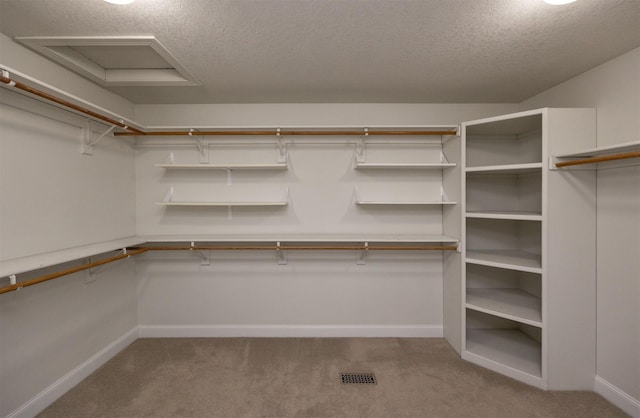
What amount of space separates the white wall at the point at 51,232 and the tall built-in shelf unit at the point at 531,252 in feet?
10.7

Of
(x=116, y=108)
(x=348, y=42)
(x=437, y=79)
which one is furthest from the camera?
(x=116, y=108)

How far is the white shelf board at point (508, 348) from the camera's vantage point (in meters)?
2.28

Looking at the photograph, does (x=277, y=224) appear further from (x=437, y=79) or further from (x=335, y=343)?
(x=437, y=79)

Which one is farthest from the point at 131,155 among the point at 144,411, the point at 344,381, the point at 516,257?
the point at 516,257

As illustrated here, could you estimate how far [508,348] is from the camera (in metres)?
2.53

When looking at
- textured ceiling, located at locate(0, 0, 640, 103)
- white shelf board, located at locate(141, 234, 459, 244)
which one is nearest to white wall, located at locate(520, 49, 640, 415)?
textured ceiling, located at locate(0, 0, 640, 103)

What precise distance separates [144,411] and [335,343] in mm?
1617

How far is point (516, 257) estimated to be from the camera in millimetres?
2484

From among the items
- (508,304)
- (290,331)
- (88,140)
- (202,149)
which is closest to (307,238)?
(290,331)

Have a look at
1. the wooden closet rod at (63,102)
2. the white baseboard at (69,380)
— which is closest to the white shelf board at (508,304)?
the white baseboard at (69,380)

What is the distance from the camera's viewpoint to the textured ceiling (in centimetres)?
149

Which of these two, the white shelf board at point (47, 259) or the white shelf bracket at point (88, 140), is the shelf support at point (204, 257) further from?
the white shelf bracket at point (88, 140)

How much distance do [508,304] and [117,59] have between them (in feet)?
12.6

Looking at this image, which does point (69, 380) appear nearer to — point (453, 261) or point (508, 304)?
point (453, 261)
